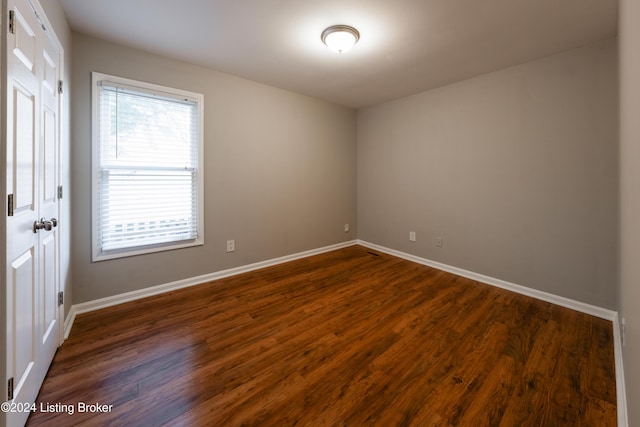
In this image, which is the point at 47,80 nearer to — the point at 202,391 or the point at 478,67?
the point at 202,391

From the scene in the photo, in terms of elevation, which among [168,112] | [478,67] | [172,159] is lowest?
[172,159]

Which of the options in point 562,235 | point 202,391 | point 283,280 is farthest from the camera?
point 283,280

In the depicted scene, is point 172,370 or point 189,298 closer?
point 172,370

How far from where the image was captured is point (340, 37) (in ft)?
7.18

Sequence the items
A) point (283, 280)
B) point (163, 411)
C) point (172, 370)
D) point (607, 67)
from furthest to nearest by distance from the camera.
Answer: point (283, 280) → point (607, 67) → point (172, 370) → point (163, 411)

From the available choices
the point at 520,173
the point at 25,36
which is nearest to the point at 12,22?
the point at 25,36

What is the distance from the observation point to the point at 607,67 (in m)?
2.23

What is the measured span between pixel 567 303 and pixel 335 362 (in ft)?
7.98

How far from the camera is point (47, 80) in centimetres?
156

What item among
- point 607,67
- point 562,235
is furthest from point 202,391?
point 607,67

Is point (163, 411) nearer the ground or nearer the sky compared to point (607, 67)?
nearer the ground

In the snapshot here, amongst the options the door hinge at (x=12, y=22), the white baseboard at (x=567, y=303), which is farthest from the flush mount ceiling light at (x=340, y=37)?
the white baseboard at (x=567, y=303)

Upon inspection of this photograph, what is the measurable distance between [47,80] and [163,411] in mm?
2026

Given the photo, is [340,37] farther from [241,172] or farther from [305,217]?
[305,217]
